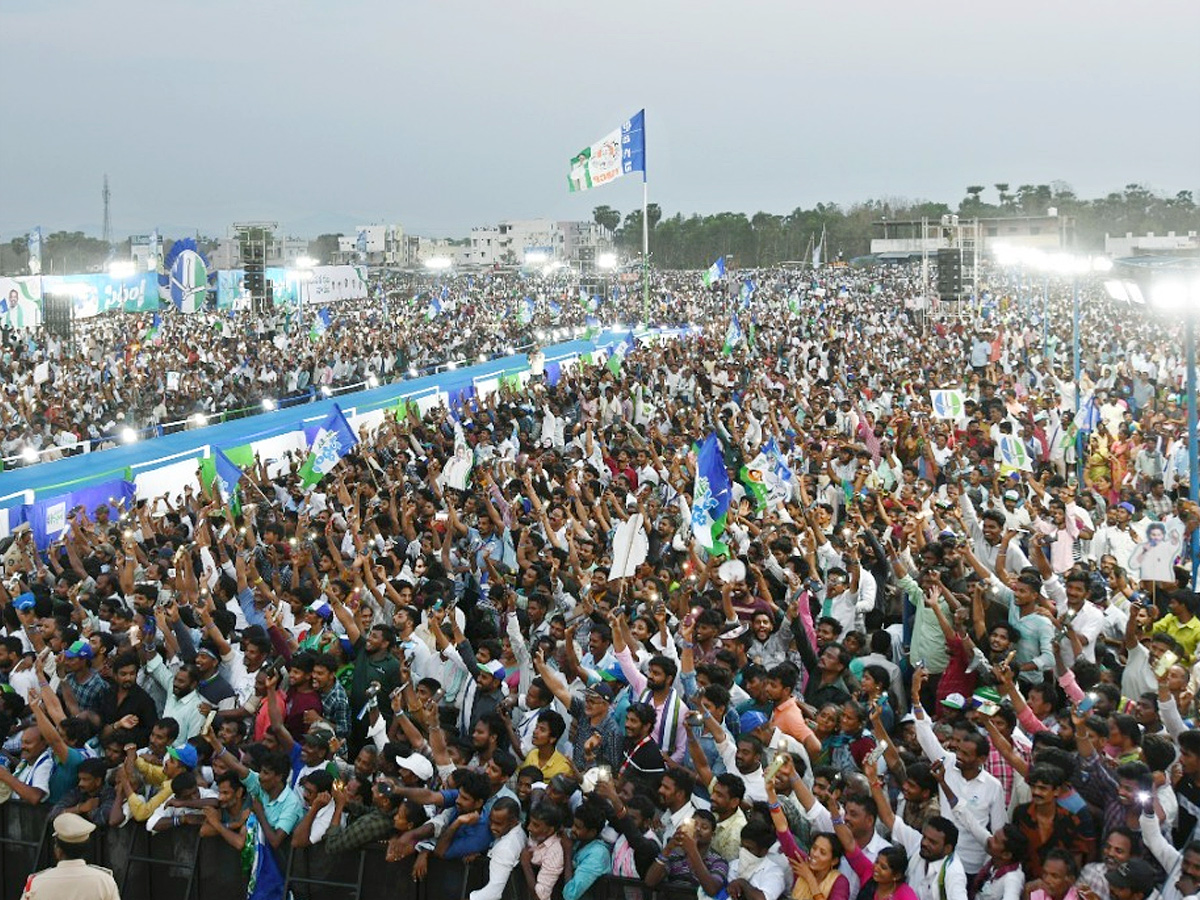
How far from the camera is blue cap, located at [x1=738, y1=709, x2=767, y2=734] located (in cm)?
649

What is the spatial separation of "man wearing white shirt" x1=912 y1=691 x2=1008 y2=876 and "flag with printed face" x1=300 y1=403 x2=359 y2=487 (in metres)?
10.1

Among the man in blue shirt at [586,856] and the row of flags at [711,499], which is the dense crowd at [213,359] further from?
the man in blue shirt at [586,856]

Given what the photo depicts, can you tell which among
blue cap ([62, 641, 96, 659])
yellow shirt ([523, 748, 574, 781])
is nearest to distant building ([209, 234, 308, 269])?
blue cap ([62, 641, 96, 659])

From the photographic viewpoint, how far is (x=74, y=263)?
3888 inches

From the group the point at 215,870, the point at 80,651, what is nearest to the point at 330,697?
the point at 215,870

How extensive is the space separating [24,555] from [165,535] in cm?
127

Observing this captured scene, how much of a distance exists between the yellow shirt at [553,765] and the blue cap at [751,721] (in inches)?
34.5

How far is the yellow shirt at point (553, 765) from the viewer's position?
20.8ft

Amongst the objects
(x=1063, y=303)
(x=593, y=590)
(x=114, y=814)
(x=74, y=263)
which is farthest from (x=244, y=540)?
(x=74, y=263)

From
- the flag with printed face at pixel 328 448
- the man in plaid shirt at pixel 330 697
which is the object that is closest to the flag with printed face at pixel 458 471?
the flag with printed face at pixel 328 448

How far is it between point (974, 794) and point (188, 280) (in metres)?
25.5

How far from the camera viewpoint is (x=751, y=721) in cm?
654

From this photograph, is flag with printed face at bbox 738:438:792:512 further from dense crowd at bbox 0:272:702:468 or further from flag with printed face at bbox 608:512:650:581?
dense crowd at bbox 0:272:702:468

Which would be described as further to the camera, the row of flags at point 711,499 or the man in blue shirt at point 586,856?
the row of flags at point 711,499
